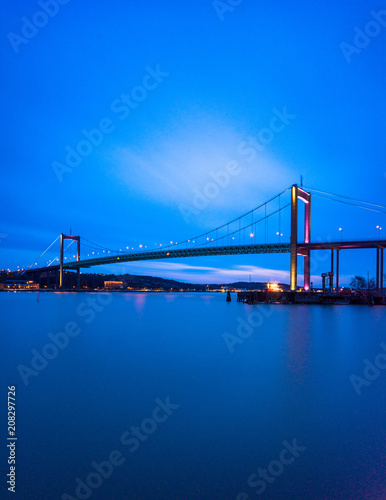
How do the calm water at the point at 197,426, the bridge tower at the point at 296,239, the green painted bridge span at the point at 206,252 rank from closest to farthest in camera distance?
the calm water at the point at 197,426 → the bridge tower at the point at 296,239 → the green painted bridge span at the point at 206,252

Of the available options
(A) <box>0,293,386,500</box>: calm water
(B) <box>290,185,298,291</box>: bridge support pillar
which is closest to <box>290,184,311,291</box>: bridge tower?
(B) <box>290,185,298,291</box>: bridge support pillar

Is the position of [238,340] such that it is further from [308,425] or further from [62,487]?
[62,487]

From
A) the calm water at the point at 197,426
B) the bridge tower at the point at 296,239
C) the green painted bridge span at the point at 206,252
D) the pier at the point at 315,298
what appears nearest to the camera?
the calm water at the point at 197,426

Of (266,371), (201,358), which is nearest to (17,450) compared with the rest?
(266,371)

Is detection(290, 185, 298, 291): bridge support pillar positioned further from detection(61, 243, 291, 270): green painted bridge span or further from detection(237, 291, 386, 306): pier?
detection(61, 243, 291, 270): green painted bridge span

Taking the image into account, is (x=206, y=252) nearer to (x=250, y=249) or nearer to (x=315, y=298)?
(x=250, y=249)

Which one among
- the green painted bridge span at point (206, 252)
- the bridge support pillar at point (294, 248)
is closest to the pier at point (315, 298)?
the bridge support pillar at point (294, 248)

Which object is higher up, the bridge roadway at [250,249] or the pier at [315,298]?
the bridge roadway at [250,249]

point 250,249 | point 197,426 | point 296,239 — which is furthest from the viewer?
point 250,249

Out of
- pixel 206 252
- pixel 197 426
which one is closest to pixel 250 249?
pixel 206 252

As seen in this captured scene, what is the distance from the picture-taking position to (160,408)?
6492 millimetres

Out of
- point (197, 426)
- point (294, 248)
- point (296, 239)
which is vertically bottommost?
point (197, 426)

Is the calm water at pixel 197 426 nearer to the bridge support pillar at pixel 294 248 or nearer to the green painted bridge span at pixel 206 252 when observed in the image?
the bridge support pillar at pixel 294 248

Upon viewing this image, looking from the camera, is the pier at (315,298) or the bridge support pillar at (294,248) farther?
the pier at (315,298)
